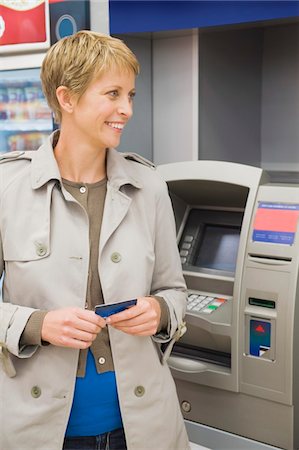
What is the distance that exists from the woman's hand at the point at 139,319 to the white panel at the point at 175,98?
1.35 metres

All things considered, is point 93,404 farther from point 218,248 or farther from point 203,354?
point 218,248

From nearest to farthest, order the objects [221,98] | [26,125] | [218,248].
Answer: [218,248]
[221,98]
[26,125]

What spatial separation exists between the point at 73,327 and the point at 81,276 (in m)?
0.16

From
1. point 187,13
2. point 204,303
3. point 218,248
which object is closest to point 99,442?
point 204,303

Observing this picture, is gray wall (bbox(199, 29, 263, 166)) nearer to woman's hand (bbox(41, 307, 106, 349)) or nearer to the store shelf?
the store shelf

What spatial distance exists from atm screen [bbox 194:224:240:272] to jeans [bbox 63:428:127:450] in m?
0.90

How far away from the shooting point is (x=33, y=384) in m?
1.55

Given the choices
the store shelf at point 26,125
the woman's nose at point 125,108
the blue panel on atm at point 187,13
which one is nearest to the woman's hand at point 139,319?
the woman's nose at point 125,108

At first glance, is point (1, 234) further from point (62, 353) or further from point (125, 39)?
point (125, 39)

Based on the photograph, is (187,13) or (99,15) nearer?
(187,13)

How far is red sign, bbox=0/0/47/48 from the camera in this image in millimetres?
3285

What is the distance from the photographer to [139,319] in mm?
1473

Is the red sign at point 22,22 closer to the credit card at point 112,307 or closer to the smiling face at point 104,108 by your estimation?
the smiling face at point 104,108

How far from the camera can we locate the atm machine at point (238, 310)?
2035mm
